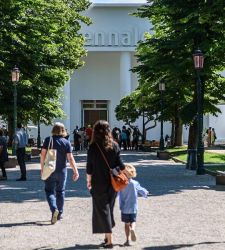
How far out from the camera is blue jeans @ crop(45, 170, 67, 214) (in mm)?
10492

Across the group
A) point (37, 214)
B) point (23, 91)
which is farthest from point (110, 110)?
point (37, 214)

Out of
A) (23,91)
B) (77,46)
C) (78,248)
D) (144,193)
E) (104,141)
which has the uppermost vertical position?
(77,46)

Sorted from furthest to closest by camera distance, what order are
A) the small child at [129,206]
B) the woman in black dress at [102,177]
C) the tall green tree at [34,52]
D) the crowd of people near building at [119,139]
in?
1. the crowd of people near building at [119,139]
2. the tall green tree at [34,52]
3. the small child at [129,206]
4. the woman in black dress at [102,177]

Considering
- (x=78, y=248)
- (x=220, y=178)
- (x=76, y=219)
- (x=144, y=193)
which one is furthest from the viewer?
(x=220, y=178)

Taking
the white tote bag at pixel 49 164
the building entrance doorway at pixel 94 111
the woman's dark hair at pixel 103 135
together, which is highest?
the building entrance doorway at pixel 94 111

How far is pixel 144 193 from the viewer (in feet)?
30.2

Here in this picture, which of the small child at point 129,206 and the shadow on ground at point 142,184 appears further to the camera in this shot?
the shadow on ground at point 142,184

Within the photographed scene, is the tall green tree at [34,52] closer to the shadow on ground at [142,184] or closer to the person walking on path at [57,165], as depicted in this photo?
the shadow on ground at [142,184]

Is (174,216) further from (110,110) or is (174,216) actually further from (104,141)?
(110,110)

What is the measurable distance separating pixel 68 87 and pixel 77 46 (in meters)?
25.6

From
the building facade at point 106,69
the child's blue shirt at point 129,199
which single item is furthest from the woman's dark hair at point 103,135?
the building facade at point 106,69

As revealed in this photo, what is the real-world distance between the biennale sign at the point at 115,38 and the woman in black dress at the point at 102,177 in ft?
181

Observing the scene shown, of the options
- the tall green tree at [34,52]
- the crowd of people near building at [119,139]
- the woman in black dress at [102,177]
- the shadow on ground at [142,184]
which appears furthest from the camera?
the crowd of people near building at [119,139]

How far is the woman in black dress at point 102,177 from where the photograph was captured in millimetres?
8352
